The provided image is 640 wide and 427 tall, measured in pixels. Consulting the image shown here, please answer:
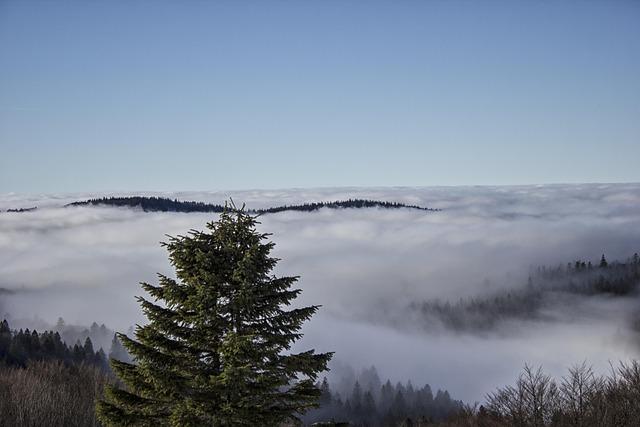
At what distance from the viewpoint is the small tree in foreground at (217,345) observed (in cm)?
1458

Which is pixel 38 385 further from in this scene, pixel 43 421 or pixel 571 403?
pixel 571 403

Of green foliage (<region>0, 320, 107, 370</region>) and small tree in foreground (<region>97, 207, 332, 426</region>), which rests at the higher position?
small tree in foreground (<region>97, 207, 332, 426</region>)

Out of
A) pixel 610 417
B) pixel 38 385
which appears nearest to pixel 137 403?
pixel 610 417

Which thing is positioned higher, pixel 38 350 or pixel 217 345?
pixel 217 345

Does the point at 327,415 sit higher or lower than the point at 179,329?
lower

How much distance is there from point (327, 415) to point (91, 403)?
9575cm

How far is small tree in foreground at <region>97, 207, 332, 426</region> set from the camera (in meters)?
14.6

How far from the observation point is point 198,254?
1487cm

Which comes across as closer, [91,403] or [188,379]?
[188,379]

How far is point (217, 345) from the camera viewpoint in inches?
596

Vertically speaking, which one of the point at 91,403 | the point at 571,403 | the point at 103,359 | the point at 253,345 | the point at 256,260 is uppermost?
the point at 256,260

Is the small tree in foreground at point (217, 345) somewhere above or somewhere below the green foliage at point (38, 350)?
above

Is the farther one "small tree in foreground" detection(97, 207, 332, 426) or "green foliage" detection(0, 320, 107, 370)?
"green foliage" detection(0, 320, 107, 370)

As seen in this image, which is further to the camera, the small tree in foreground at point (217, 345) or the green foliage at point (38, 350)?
the green foliage at point (38, 350)
